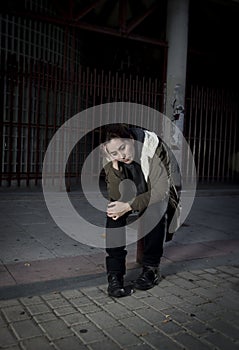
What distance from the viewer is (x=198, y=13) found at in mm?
11016

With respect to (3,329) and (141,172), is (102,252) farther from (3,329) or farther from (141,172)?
(3,329)

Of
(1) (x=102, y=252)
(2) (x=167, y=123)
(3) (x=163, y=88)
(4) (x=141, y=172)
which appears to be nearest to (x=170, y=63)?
(3) (x=163, y=88)

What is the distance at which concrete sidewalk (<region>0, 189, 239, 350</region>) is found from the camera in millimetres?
2463

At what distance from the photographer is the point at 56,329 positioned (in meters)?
2.53

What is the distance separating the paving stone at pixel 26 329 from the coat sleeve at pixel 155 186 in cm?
108

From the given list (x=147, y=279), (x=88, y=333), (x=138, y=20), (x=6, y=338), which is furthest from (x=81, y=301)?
(x=138, y=20)

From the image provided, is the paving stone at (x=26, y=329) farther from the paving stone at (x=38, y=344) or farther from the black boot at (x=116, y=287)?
the black boot at (x=116, y=287)

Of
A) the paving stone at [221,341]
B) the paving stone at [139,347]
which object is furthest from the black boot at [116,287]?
the paving stone at [221,341]

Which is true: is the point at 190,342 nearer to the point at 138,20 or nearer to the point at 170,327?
the point at 170,327

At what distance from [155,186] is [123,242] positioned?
20.4 inches

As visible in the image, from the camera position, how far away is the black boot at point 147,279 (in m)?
3.22

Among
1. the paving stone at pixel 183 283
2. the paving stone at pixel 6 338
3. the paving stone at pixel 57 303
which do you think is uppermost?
the paving stone at pixel 183 283

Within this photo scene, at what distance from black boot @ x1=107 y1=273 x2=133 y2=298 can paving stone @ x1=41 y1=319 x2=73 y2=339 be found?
550 mm

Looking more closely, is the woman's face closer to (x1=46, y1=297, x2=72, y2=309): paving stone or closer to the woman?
the woman
